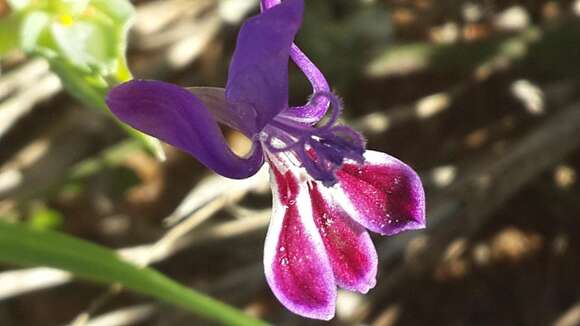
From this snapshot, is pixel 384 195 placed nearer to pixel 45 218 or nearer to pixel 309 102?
pixel 309 102

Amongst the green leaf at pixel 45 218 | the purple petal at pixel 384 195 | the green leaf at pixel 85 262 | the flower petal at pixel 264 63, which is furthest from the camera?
the green leaf at pixel 45 218

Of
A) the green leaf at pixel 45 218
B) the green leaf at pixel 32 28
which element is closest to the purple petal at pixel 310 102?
the green leaf at pixel 32 28

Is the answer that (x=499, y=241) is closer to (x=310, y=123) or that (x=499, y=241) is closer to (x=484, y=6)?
(x=484, y=6)

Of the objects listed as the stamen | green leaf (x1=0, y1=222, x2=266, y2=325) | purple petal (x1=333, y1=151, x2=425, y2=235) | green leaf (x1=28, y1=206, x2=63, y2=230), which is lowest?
green leaf (x1=28, y1=206, x2=63, y2=230)

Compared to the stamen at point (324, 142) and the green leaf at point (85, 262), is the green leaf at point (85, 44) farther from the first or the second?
the stamen at point (324, 142)

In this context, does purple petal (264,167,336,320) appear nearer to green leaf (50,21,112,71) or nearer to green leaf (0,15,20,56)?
green leaf (50,21,112,71)

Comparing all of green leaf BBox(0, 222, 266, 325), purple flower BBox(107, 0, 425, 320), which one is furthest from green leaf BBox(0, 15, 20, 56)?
purple flower BBox(107, 0, 425, 320)
